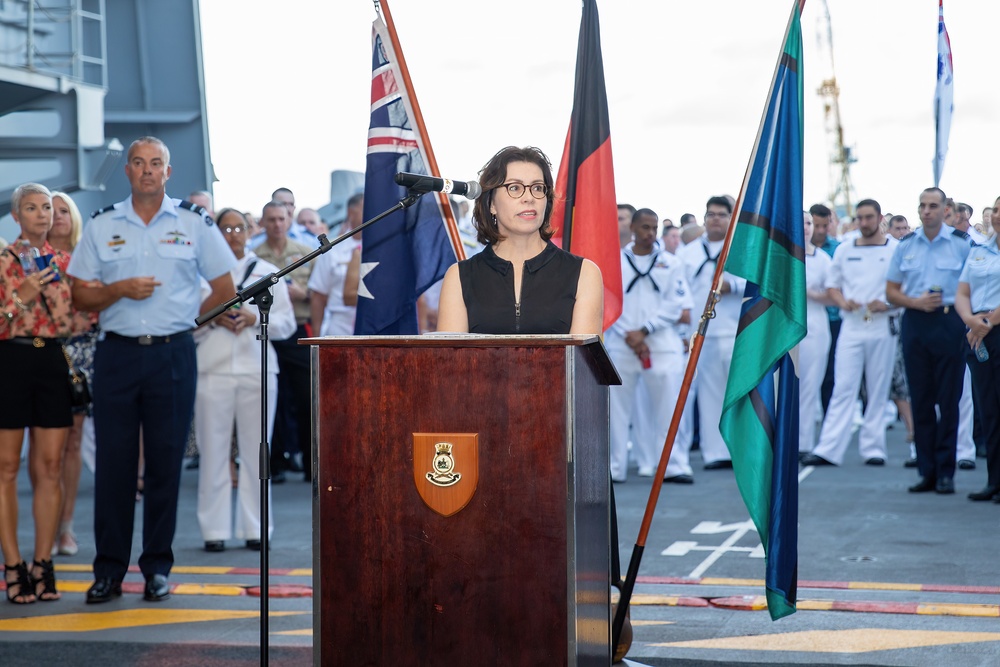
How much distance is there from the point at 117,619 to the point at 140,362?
1266 mm

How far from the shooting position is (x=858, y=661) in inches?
198

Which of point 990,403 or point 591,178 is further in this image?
point 990,403

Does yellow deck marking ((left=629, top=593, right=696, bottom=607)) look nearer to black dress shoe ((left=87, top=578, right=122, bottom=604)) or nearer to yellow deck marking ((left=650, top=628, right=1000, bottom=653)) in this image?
yellow deck marking ((left=650, top=628, right=1000, bottom=653))

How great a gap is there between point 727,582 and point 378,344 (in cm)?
385

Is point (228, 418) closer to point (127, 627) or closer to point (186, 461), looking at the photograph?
point (127, 627)

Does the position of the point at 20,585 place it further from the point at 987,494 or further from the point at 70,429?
the point at 987,494

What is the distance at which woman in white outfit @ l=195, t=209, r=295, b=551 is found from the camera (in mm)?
7922

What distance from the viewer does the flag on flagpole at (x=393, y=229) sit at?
6082 mm

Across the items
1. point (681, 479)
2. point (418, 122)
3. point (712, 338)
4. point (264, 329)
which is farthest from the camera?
point (712, 338)

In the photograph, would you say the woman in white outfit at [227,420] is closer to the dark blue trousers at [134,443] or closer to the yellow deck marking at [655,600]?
the dark blue trousers at [134,443]

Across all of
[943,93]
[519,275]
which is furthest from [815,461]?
[519,275]

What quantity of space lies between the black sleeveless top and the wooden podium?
77cm

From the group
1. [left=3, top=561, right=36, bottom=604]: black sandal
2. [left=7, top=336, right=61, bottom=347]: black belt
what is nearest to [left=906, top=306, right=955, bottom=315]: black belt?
[left=7, top=336, right=61, bottom=347]: black belt

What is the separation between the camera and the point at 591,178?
5.67 m
